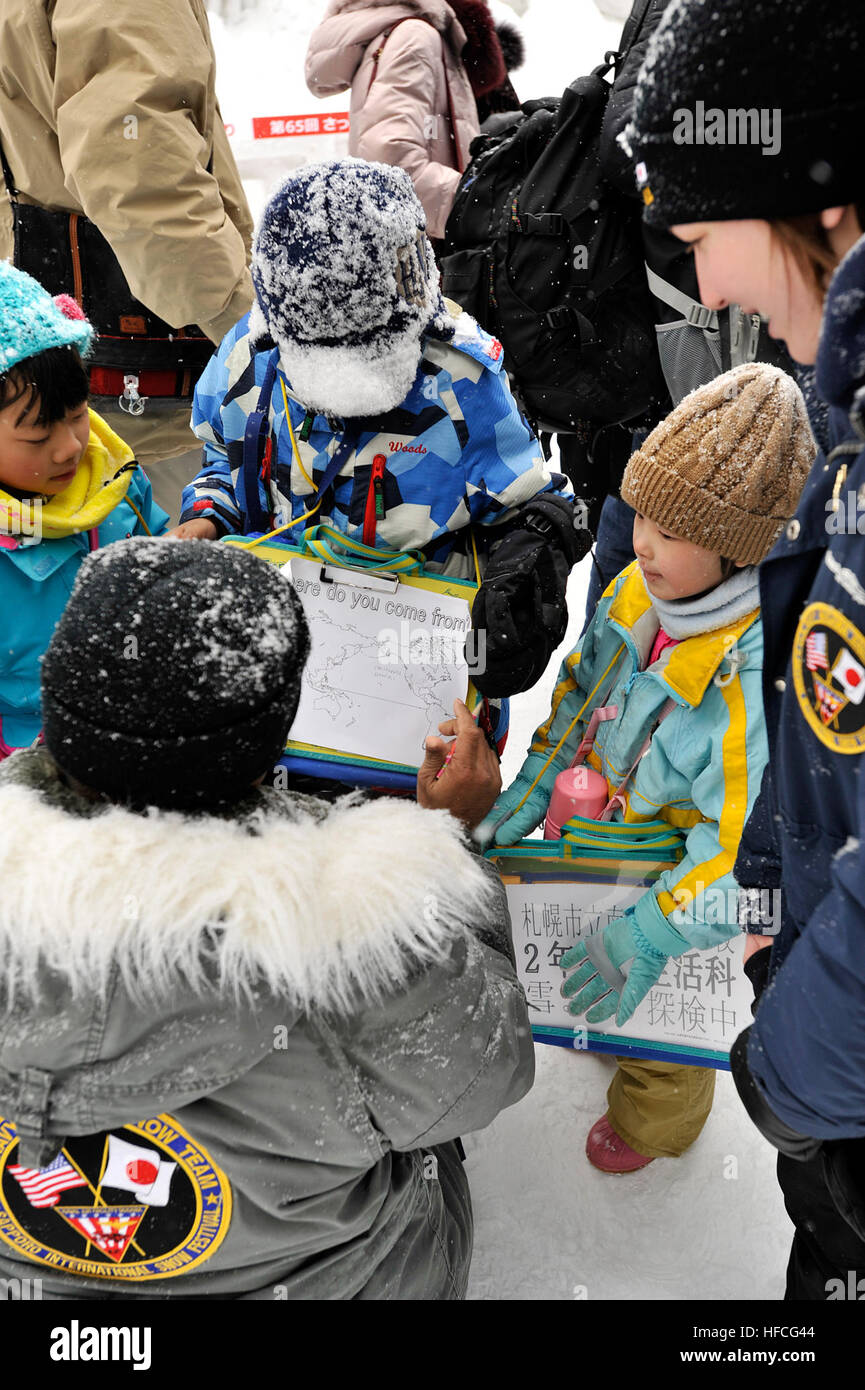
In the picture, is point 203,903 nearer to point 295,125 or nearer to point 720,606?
point 720,606

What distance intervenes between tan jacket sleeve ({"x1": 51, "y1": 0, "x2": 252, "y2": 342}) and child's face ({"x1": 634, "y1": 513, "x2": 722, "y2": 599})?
1212mm

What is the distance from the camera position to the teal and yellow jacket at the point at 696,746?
148 centimetres

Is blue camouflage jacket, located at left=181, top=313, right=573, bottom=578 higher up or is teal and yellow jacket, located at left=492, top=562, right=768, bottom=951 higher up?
blue camouflage jacket, located at left=181, top=313, right=573, bottom=578

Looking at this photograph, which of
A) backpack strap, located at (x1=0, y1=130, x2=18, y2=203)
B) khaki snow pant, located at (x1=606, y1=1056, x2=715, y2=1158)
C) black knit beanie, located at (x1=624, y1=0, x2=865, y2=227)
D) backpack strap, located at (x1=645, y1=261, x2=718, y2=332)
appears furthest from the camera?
backpack strap, located at (x1=0, y1=130, x2=18, y2=203)

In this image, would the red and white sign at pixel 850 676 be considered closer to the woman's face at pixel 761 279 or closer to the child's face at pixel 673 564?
the woman's face at pixel 761 279

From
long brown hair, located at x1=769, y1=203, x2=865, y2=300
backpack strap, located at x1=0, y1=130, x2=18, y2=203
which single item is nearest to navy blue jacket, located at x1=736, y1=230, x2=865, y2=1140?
long brown hair, located at x1=769, y1=203, x2=865, y2=300

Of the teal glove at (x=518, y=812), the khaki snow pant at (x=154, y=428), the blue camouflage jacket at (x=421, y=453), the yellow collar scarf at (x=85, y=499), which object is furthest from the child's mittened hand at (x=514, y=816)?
the khaki snow pant at (x=154, y=428)

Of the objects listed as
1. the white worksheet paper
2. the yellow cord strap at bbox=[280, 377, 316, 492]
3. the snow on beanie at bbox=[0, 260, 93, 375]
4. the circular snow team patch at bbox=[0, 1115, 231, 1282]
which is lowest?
the circular snow team patch at bbox=[0, 1115, 231, 1282]

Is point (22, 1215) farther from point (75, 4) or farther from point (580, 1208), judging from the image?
point (75, 4)

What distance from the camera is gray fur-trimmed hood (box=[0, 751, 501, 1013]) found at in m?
0.88

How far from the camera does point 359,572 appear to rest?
5.57 ft

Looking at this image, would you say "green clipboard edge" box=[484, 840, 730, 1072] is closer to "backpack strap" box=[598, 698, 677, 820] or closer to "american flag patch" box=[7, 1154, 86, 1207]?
"backpack strap" box=[598, 698, 677, 820]

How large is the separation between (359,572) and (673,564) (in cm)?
51

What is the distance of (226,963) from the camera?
89 centimetres
